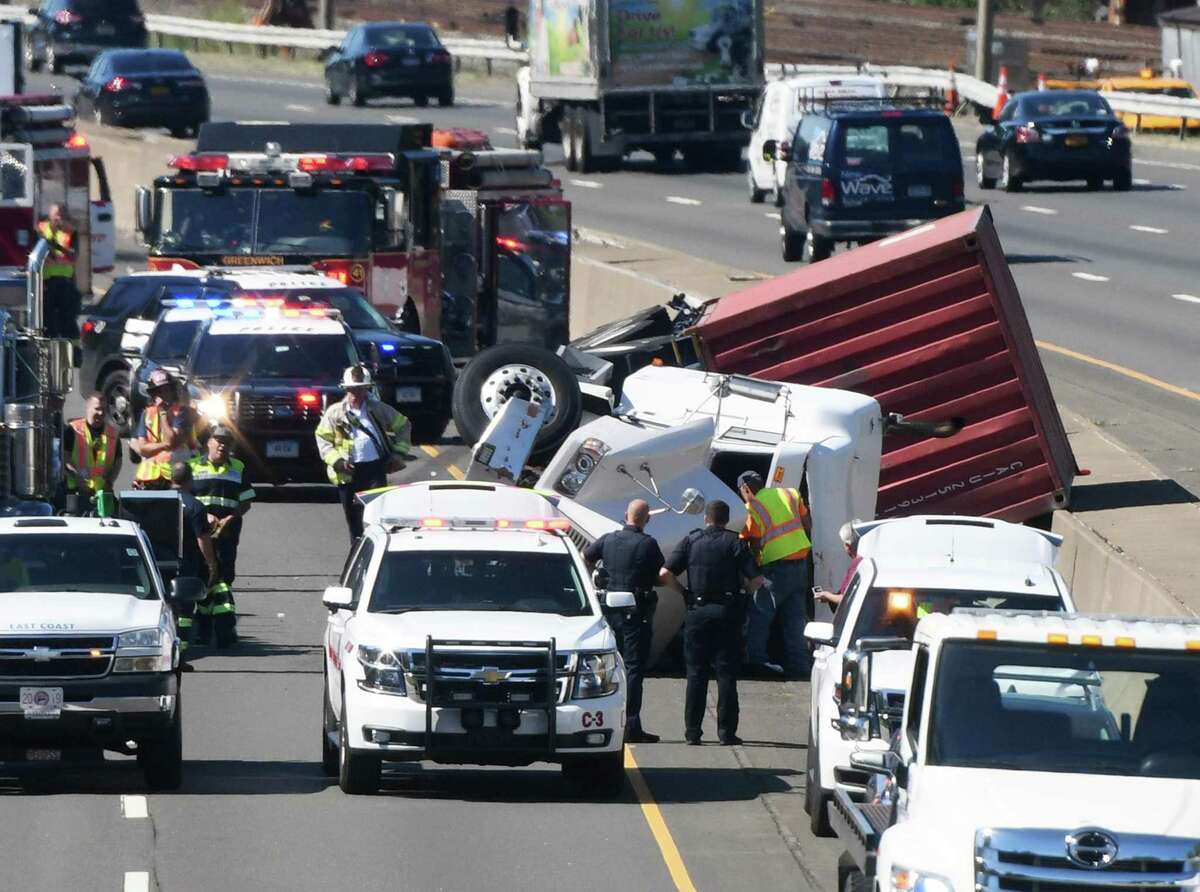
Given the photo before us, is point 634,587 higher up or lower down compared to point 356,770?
higher up

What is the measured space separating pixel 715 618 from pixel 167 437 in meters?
5.00

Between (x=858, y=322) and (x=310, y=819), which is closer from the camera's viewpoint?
(x=310, y=819)

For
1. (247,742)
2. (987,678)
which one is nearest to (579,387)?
(247,742)

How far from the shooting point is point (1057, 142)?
44.6 metres

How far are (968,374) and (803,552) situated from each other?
15.4 feet

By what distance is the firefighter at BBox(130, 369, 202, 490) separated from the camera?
62.9ft

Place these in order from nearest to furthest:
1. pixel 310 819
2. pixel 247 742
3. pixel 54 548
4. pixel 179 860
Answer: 1. pixel 179 860
2. pixel 310 819
3. pixel 54 548
4. pixel 247 742

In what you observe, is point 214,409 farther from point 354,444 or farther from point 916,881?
point 916,881

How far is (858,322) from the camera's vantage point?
23.1m

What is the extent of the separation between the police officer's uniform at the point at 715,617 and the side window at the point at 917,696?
19.7 ft

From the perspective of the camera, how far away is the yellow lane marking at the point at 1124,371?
2778 cm

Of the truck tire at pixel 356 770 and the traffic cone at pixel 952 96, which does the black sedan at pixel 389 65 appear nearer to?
the traffic cone at pixel 952 96

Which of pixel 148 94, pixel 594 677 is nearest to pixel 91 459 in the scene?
pixel 594 677

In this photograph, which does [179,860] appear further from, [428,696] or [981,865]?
[981,865]
